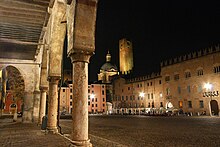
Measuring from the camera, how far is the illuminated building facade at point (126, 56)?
82825mm

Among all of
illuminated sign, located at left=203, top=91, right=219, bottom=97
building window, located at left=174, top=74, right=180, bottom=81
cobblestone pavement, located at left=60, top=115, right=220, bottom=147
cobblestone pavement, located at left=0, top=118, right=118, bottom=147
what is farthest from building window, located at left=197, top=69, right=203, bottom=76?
cobblestone pavement, located at left=0, top=118, right=118, bottom=147

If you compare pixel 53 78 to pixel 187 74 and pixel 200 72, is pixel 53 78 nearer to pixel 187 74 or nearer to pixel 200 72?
pixel 200 72

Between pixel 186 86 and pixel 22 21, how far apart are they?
35.8m

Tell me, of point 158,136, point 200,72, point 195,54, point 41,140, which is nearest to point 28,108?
point 41,140

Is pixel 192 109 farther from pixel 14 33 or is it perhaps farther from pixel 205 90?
pixel 14 33

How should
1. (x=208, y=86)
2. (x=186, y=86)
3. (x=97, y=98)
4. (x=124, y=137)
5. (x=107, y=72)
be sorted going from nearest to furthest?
(x=124, y=137)
(x=208, y=86)
(x=186, y=86)
(x=97, y=98)
(x=107, y=72)

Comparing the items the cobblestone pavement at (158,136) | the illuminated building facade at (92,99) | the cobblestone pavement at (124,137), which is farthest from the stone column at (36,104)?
the illuminated building facade at (92,99)

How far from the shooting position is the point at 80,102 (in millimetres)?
5777

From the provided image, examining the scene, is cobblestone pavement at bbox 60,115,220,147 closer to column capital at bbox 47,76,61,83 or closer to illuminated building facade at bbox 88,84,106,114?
column capital at bbox 47,76,61,83

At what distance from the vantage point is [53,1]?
8.85 metres

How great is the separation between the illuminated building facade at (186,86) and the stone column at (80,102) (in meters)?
33.3

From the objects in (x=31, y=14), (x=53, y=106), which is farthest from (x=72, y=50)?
(x=31, y=14)

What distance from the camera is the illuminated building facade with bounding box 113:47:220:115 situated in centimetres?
3481

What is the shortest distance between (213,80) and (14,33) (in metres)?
33.3
